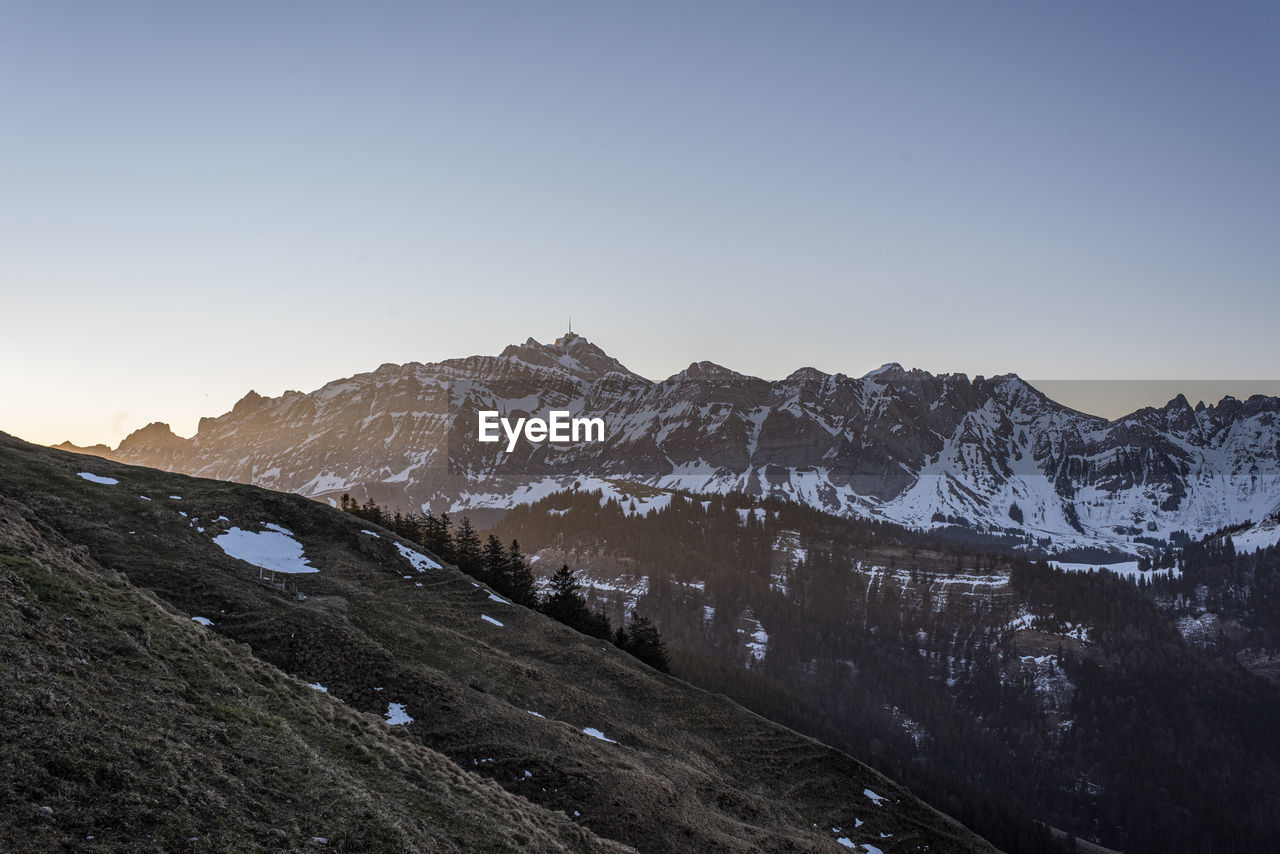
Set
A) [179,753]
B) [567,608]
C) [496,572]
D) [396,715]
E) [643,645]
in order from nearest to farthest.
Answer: [179,753], [396,715], [643,645], [567,608], [496,572]

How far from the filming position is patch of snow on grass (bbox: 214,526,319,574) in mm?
52594

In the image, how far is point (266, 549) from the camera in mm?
56250

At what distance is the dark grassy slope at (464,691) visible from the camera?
3128 cm

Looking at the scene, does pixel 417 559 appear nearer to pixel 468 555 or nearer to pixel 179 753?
pixel 468 555

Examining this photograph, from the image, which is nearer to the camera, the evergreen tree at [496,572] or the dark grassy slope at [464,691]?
the dark grassy slope at [464,691]

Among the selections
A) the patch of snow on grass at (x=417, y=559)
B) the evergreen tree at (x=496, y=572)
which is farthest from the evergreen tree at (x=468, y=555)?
the patch of snow on grass at (x=417, y=559)

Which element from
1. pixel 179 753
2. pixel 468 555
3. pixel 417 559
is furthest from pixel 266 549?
pixel 179 753

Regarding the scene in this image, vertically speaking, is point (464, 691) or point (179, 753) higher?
point (179, 753)

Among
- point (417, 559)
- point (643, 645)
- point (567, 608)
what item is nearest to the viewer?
point (417, 559)

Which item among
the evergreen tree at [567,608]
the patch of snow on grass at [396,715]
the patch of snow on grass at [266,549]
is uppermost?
the patch of snow on grass at [266,549]

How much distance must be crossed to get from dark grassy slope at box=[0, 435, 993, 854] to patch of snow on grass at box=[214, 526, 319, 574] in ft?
4.45

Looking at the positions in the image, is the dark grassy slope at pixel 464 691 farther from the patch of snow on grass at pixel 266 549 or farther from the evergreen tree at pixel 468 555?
the evergreen tree at pixel 468 555

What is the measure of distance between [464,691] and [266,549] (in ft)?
88.9

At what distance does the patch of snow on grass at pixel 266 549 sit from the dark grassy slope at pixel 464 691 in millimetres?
1356
